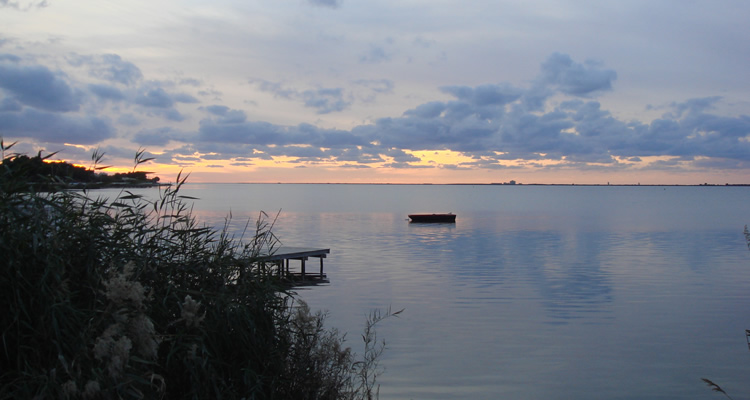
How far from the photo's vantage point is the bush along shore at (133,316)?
17.9ft

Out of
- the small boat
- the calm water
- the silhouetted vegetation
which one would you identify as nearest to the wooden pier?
the calm water

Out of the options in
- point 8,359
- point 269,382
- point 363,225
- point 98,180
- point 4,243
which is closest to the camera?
point 8,359

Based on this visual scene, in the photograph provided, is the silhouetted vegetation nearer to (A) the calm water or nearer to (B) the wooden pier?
(A) the calm water

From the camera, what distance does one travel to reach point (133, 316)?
5605 mm

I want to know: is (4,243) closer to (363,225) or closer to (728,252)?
A: (728,252)

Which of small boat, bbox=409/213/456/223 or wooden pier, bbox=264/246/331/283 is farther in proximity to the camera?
small boat, bbox=409/213/456/223

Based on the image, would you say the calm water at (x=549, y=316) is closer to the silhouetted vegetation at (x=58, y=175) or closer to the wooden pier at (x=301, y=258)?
the wooden pier at (x=301, y=258)

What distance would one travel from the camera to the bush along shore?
5445 mm

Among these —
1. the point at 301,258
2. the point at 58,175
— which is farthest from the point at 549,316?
the point at 58,175

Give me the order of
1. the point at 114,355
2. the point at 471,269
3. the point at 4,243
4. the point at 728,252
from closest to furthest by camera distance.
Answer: the point at 114,355 < the point at 4,243 < the point at 471,269 < the point at 728,252

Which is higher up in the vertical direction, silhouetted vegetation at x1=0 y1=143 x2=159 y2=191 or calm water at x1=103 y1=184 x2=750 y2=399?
silhouetted vegetation at x1=0 y1=143 x2=159 y2=191

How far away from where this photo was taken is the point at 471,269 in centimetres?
2844

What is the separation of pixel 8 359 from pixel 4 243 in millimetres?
1152

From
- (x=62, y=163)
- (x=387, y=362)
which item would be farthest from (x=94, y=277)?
(x=387, y=362)
